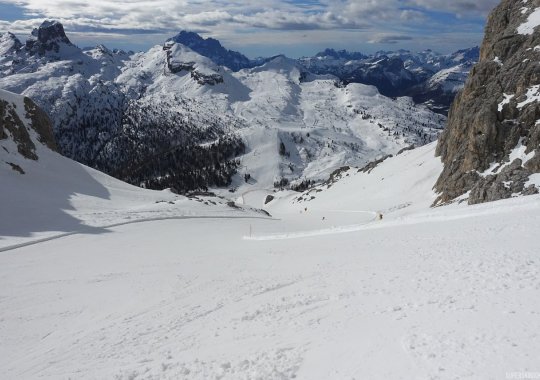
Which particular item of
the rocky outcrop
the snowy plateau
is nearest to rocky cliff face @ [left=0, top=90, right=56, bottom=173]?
the rocky outcrop

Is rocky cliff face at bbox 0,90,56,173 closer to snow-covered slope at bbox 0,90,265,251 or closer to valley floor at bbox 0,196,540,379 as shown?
snow-covered slope at bbox 0,90,265,251

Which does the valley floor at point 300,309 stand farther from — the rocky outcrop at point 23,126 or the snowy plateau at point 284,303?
the rocky outcrop at point 23,126

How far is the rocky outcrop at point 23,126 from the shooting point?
229ft

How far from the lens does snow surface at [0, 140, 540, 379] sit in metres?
11.5

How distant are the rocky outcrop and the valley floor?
158ft

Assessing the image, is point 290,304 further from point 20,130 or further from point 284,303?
point 20,130

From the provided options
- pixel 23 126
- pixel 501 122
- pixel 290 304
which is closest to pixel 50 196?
pixel 23 126

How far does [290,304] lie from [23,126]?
74.9m

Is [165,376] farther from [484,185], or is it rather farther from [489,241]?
[484,185]

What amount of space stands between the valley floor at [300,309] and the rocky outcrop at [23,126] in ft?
158

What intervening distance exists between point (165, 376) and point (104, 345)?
4.02 meters

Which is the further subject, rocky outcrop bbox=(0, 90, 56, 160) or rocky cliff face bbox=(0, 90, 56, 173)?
rocky outcrop bbox=(0, 90, 56, 160)

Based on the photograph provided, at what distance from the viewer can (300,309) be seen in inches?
634

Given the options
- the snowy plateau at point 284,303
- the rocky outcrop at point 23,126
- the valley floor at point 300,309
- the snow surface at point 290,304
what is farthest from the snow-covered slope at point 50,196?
the valley floor at point 300,309
